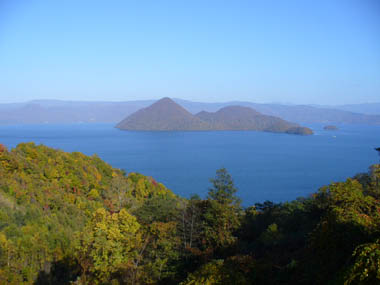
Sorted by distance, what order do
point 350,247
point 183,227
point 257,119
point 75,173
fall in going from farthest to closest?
point 257,119
point 75,173
point 183,227
point 350,247

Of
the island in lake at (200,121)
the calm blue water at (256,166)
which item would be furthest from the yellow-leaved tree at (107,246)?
the island in lake at (200,121)

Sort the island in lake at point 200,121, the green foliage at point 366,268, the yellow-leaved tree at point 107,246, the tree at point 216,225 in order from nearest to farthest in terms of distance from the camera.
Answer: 1. the green foliage at point 366,268
2. the yellow-leaved tree at point 107,246
3. the tree at point 216,225
4. the island in lake at point 200,121

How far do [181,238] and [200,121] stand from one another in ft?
382

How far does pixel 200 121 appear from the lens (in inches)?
4879

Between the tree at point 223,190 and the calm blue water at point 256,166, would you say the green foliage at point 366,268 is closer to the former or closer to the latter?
the tree at point 223,190

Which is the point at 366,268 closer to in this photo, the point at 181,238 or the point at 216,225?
the point at 181,238

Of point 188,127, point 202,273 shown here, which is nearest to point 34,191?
point 202,273

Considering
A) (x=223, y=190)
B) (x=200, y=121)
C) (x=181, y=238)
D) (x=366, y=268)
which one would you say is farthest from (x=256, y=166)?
(x=200, y=121)

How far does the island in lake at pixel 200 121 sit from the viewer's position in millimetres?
114125

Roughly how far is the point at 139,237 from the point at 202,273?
3.71 metres

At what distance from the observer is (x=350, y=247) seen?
4.27 meters

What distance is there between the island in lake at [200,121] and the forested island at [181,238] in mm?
87302

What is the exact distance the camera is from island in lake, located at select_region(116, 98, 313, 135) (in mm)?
114125

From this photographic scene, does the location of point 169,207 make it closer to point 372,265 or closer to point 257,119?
point 372,265
